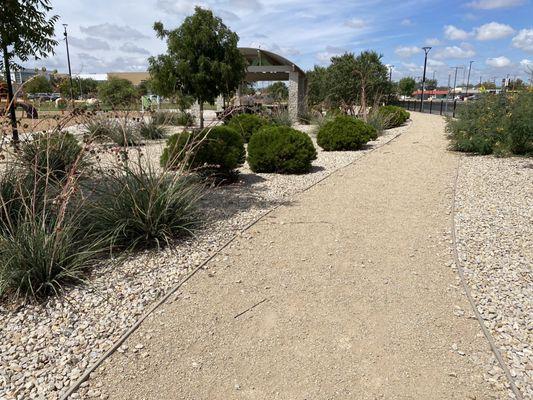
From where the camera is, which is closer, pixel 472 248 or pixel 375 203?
pixel 472 248

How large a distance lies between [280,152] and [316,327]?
5691mm

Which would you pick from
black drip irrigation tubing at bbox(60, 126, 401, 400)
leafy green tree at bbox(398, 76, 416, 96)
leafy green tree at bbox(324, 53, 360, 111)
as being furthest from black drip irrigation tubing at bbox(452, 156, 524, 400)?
leafy green tree at bbox(398, 76, 416, 96)

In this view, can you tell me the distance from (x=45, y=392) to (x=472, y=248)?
417 cm

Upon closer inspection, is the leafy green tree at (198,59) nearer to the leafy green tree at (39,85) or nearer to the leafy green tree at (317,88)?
the leafy green tree at (39,85)

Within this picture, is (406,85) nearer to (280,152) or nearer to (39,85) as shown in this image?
(280,152)

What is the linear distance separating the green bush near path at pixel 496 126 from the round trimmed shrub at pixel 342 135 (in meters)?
2.59

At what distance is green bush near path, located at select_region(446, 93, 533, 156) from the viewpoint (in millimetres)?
9930

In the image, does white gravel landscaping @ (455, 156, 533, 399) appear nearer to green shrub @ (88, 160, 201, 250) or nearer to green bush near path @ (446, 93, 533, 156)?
green bush near path @ (446, 93, 533, 156)

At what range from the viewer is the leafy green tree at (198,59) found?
40.9 feet

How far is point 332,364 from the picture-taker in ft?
8.64

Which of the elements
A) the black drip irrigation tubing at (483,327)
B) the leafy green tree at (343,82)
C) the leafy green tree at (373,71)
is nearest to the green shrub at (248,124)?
the black drip irrigation tubing at (483,327)

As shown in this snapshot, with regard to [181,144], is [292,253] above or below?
below

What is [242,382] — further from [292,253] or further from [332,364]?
[292,253]

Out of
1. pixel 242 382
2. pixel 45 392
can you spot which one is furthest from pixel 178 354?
pixel 45 392
